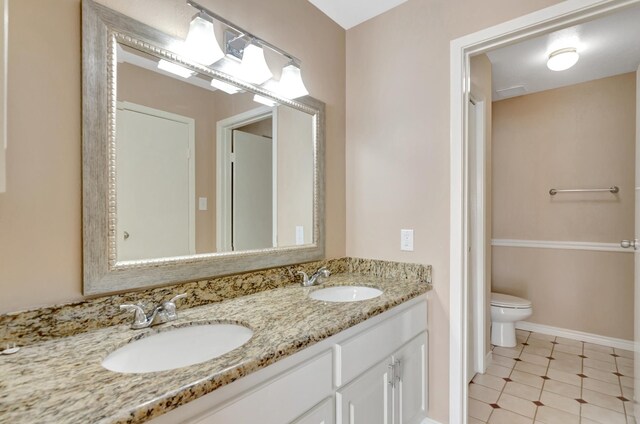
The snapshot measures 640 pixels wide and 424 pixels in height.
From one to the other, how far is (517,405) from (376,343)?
1.41 metres

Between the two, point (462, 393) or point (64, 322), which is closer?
point (64, 322)

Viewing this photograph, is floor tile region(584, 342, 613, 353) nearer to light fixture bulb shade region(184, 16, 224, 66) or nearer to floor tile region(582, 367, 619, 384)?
floor tile region(582, 367, 619, 384)

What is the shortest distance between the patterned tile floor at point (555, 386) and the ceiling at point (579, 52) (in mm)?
2218

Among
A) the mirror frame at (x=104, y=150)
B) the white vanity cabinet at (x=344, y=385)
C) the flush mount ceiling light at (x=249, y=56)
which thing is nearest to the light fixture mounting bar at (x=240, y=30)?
the flush mount ceiling light at (x=249, y=56)

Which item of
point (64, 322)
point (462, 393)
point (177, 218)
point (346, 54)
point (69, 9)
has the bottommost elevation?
point (462, 393)

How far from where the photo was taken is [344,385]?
1130mm

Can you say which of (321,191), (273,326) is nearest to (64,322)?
(273,326)

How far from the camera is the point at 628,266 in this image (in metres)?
2.71

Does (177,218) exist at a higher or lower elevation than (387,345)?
higher

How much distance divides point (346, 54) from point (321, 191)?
0.97 meters

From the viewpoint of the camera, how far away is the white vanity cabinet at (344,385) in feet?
2.58

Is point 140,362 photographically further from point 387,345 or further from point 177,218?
point 387,345

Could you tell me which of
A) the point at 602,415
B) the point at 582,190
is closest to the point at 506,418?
the point at 602,415

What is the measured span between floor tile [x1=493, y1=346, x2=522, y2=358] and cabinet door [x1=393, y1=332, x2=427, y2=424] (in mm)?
1407
